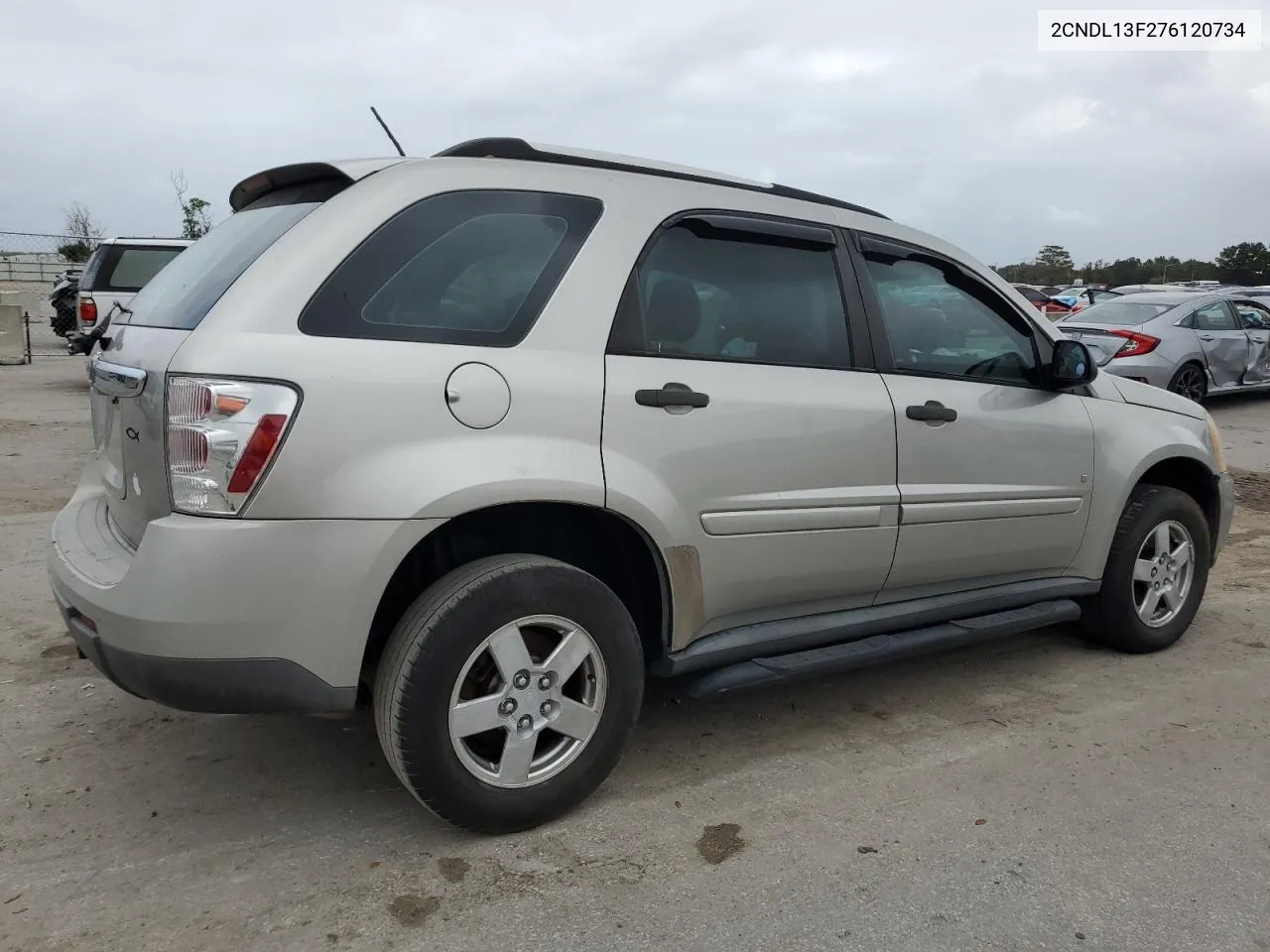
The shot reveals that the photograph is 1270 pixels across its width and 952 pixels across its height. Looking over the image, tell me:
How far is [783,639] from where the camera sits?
10.7 ft

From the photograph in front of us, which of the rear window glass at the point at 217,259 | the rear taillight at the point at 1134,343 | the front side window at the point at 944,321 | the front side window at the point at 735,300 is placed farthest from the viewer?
the rear taillight at the point at 1134,343

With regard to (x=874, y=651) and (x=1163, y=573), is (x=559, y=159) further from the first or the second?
(x=1163, y=573)

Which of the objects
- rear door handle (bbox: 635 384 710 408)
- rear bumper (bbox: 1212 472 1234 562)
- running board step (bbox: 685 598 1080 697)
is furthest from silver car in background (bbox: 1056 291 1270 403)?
rear door handle (bbox: 635 384 710 408)

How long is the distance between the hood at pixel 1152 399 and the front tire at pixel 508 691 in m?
2.57

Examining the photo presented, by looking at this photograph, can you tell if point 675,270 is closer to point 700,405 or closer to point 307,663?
point 700,405

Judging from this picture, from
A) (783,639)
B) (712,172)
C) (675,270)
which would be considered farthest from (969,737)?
(712,172)

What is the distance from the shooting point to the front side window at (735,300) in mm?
3018

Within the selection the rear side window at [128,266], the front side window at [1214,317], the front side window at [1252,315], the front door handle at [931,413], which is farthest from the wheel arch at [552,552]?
the front side window at [1252,315]

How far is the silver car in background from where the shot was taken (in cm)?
1113

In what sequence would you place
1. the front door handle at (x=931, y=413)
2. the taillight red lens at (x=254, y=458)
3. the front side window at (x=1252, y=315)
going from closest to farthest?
the taillight red lens at (x=254, y=458)
the front door handle at (x=931, y=413)
the front side window at (x=1252, y=315)

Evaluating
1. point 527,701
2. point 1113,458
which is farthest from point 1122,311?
point 527,701

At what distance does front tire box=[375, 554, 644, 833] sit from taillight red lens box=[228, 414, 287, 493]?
1.72 ft

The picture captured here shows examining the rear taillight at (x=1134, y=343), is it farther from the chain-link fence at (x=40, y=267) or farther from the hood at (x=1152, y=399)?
the chain-link fence at (x=40, y=267)

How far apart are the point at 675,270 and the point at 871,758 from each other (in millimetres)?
1677
